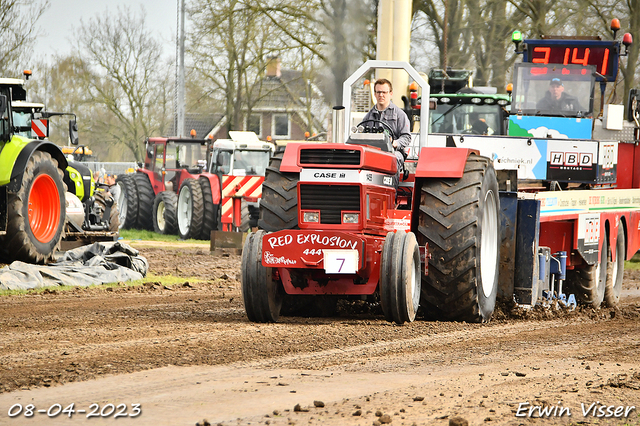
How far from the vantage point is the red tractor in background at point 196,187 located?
20.6 metres

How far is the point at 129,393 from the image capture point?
4707mm

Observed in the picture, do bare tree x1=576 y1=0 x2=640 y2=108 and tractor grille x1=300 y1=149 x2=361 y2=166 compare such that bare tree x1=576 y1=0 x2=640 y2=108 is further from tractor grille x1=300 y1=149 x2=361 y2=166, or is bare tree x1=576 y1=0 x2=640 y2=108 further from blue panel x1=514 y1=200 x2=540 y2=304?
tractor grille x1=300 y1=149 x2=361 y2=166

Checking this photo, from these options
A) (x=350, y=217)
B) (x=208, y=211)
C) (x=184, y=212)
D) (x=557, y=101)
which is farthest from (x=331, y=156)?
(x=184, y=212)

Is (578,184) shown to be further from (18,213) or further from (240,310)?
(18,213)

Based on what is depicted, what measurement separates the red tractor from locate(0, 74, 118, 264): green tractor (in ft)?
17.0

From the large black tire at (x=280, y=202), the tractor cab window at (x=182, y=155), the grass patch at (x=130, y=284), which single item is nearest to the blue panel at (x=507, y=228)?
the large black tire at (x=280, y=202)

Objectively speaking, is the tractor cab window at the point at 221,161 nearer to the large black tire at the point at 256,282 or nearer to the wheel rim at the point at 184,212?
the wheel rim at the point at 184,212

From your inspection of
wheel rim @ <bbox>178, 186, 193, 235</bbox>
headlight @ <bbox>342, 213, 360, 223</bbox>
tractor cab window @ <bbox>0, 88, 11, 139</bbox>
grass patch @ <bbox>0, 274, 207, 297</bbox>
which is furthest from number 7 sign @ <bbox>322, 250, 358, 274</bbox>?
wheel rim @ <bbox>178, 186, 193, 235</bbox>

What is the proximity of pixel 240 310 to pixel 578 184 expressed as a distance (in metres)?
4.91

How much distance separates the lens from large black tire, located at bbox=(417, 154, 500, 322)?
24.3 ft

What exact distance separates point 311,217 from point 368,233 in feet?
1.65

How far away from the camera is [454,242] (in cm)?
743

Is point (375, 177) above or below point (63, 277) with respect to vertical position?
above

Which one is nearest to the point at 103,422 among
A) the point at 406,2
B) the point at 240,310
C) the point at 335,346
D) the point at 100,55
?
the point at 335,346
